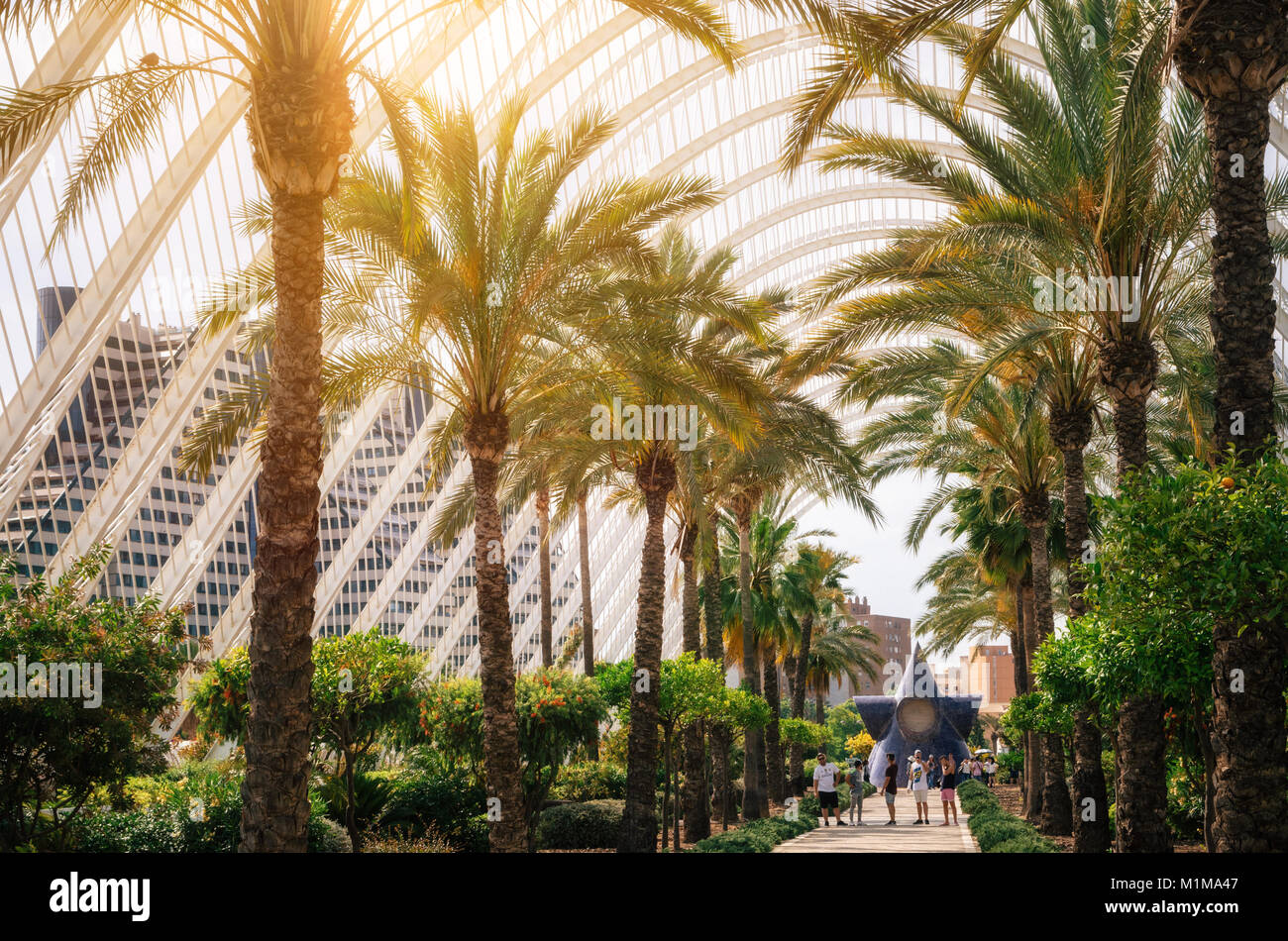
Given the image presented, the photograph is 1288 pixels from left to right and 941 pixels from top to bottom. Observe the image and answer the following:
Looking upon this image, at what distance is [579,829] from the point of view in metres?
19.1

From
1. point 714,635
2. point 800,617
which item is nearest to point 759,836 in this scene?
point 714,635

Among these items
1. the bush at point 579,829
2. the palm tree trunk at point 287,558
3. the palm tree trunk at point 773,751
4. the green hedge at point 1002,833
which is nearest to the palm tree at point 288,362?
the palm tree trunk at point 287,558

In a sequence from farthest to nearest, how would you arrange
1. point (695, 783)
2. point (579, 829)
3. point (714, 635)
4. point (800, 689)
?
point (800, 689) < point (714, 635) < point (695, 783) < point (579, 829)

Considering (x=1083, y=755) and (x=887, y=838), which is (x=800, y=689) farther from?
(x=1083, y=755)

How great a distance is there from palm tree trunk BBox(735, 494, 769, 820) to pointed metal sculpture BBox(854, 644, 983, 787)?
16.0m

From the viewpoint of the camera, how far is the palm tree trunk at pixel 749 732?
25.4 m

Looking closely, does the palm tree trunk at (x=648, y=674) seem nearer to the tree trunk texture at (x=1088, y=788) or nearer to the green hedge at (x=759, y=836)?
the green hedge at (x=759, y=836)

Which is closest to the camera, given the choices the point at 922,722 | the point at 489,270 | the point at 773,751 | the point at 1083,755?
the point at 489,270

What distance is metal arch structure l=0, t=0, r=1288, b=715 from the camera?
17.5 m

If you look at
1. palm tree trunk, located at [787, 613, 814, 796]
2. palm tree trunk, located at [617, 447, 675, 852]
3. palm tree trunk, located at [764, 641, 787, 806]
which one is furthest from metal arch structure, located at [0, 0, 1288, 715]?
palm tree trunk, located at [787, 613, 814, 796]

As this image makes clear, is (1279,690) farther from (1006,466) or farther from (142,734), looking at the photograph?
(1006,466)

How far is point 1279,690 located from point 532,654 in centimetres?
3880

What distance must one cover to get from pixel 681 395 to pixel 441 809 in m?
7.87
